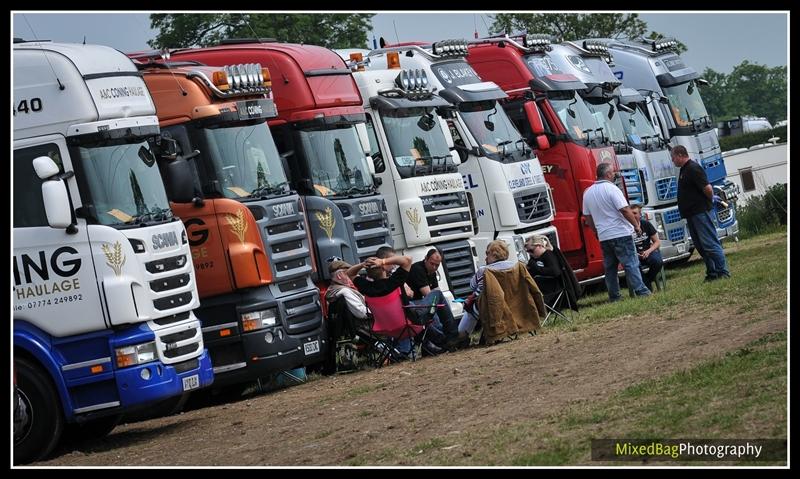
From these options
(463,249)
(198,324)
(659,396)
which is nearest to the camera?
(659,396)

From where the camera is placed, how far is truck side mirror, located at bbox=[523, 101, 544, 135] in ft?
75.8

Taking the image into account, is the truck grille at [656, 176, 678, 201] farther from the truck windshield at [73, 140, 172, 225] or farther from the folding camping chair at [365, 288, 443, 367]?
the truck windshield at [73, 140, 172, 225]

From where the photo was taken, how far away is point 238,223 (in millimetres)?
16531

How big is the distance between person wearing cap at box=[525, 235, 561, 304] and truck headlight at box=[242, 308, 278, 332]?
3.87 m

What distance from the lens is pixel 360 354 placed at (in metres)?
18.2

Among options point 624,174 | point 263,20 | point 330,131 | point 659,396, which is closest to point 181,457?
point 659,396

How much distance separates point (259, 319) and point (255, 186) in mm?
1453

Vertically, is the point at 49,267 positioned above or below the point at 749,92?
below

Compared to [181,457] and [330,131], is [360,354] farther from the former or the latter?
[181,457]

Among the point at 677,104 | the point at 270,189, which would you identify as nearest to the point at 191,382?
the point at 270,189

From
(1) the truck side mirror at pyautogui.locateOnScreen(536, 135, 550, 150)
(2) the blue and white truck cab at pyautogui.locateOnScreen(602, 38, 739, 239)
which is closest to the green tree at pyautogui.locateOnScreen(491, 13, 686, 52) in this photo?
(2) the blue and white truck cab at pyautogui.locateOnScreen(602, 38, 739, 239)

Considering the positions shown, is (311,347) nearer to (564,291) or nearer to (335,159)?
(335,159)

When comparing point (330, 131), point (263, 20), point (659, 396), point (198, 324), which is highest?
point (263, 20)

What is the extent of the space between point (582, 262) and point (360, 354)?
20.9ft
